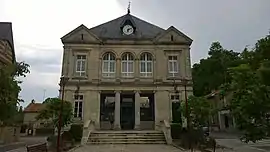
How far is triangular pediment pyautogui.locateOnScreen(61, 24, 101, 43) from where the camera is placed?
91.2 ft

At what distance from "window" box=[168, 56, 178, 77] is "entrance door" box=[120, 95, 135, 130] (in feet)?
16.4

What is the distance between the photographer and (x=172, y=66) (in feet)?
91.9

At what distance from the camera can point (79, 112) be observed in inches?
1038

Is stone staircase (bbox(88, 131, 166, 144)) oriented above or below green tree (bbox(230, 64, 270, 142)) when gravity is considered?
below

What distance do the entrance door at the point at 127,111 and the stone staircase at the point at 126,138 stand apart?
6511 mm

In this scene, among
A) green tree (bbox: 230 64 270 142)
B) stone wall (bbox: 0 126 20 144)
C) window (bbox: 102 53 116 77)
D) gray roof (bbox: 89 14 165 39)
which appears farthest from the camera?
gray roof (bbox: 89 14 165 39)

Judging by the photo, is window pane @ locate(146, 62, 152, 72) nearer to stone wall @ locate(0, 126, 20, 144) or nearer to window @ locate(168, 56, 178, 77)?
window @ locate(168, 56, 178, 77)

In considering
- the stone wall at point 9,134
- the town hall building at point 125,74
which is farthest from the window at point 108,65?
the stone wall at point 9,134

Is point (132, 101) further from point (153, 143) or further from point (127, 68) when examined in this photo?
point (153, 143)

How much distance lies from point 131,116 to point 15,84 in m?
18.6

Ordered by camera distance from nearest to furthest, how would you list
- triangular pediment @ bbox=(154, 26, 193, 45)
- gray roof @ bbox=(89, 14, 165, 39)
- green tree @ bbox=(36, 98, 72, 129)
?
green tree @ bbox=(36, 98, 72, 129), triangular pediment @ bbox=(154, 26, 193, 45), gray roof @ bbox=(89, 14, 165, 39)

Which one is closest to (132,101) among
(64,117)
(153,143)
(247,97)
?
(153,143)

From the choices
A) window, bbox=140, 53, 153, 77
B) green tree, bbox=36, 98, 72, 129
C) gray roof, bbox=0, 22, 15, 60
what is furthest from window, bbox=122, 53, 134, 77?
gray roof, bbox=0, 22, 15, 60

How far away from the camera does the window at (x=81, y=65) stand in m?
27.3
